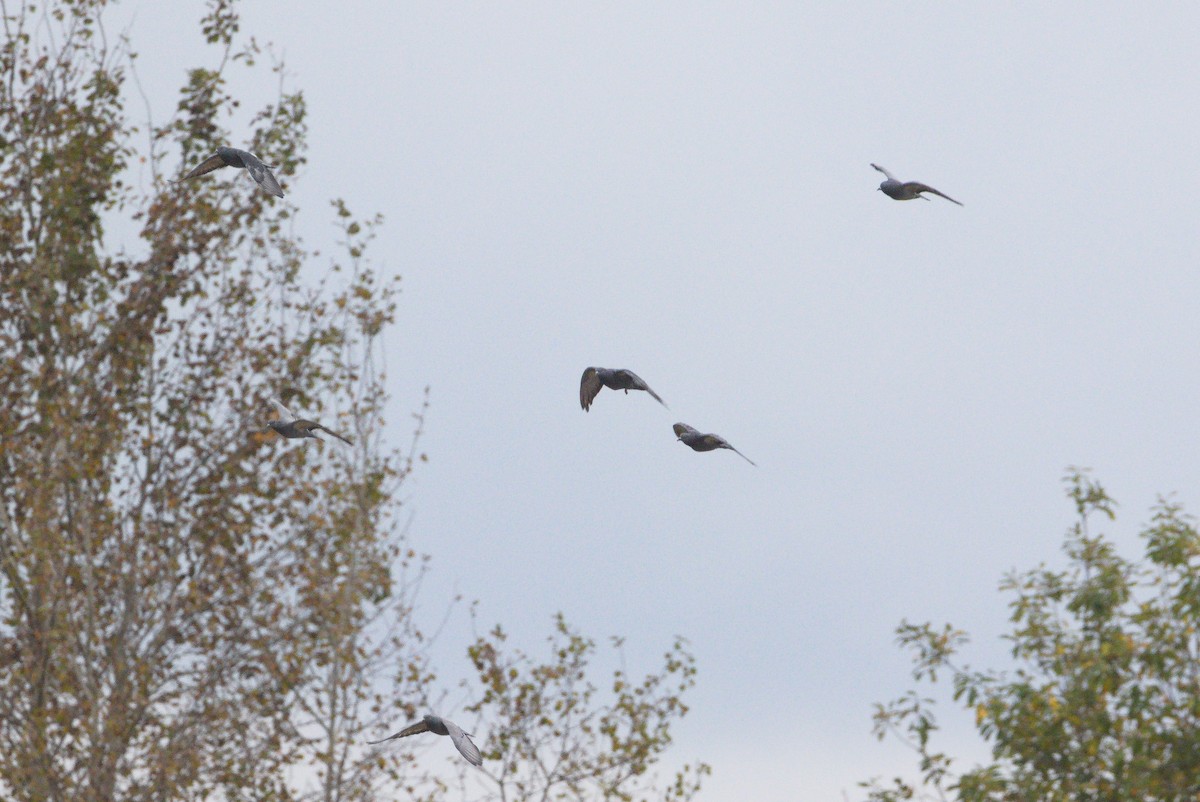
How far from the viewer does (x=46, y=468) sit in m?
13.3

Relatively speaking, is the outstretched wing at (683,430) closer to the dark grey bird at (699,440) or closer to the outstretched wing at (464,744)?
the dark grey bird at (699,440)

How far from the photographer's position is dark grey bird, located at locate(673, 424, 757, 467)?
6312mm

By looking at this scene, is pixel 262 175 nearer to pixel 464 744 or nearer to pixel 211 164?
pixel 211 164

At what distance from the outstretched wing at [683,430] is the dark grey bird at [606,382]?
0.36 m

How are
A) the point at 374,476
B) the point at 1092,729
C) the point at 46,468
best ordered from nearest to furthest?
the point at 1092,729
the point at 46,468
the point at 374,476

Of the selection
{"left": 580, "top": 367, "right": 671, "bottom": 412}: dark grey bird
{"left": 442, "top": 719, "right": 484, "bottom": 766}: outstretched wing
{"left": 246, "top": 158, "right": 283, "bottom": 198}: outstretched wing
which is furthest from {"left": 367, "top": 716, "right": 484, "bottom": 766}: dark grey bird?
{"left": 246, "top": 158, "right": 283, "bottom": 198}: outstretched wing

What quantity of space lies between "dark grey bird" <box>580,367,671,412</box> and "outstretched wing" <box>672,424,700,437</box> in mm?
364

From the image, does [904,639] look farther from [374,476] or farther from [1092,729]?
[374,476]

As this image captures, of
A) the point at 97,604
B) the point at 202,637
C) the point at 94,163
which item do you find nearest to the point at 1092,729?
the point at 202,637

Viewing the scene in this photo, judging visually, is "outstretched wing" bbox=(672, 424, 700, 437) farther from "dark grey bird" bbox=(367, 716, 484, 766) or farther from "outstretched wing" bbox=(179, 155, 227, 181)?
"outstretched wing" bbox=(179, 155, 227, 181)

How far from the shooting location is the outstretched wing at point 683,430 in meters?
6.51

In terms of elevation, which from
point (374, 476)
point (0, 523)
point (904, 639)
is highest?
point (374, 476)

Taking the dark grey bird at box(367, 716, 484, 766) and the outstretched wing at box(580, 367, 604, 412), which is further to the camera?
the outstretched wing at box(580, 367, 604, 412)

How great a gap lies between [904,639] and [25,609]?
25.9 ft
